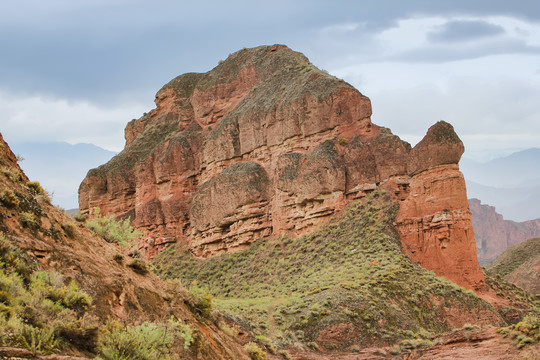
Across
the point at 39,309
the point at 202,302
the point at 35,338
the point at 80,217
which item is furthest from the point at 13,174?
the point at 202,302

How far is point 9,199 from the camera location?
43.0 feet

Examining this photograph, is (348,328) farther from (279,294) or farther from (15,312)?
(15,312)

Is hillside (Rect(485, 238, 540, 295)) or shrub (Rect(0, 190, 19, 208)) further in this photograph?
hillside (Rect(485, 238, 540, 295))

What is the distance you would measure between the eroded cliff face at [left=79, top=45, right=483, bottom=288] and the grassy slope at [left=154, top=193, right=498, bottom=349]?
184cm

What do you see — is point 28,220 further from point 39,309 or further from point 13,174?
point 39,309

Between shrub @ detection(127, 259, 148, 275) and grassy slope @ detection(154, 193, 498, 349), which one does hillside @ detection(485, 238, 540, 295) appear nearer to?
grassy slope @ detection(154, 193, 498, 349)

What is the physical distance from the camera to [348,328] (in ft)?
108

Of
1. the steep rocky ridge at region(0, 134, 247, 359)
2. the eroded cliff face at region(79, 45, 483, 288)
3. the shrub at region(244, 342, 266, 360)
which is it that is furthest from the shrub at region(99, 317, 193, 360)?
the eroded cliff face at region(79, 45, 483, 288)

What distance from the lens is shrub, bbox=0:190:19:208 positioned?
1292 cm

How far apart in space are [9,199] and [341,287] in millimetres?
26284

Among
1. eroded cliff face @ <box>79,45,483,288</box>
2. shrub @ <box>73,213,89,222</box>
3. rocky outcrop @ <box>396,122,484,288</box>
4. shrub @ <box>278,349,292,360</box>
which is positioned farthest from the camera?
eroded cliff face @ <box>79,45,483,288</box>

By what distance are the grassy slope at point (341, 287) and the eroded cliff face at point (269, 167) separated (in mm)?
1844

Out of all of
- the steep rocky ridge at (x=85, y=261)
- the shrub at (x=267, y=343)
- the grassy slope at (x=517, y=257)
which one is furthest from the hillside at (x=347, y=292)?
the grassy slope at (x=517, y=257)

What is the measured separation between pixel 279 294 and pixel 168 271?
19.8m
